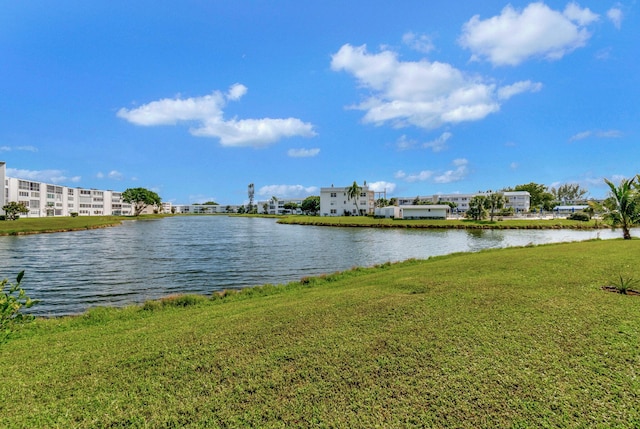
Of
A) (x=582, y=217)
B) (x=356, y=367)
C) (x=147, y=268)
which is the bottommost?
(x=147, y=268)

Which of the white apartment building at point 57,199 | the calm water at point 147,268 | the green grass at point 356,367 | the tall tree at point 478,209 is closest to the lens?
the green grass at point 356,367

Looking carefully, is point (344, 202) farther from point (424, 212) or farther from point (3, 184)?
point (3, 184)

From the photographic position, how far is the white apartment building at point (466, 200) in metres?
124

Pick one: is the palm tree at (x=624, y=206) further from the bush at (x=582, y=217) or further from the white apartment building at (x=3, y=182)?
the white apartment building at (x=3, y=182)

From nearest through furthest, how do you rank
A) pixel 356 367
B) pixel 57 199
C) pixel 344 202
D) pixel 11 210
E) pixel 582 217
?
pixel 356 367 < pixel 11 210 < pixel 582 217 < pixel 57 199 < pixel 344 202

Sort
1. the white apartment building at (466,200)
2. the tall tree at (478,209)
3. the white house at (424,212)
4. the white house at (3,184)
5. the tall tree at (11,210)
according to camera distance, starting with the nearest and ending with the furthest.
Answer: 1. the tall tree at (11,210)
2. the white house at (3,184)
3. the tall tree at (478,209)
4. the white house at (424,212)
5. the white apartment building at (466,200)

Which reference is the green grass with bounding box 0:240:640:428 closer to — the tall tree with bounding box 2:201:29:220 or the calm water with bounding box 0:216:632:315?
the calm water with bounding box 0:216:632:315

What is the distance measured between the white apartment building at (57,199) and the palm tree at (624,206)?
105654 mm

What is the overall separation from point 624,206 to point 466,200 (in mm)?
134982

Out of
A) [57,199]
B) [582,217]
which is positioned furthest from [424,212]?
[57,199]

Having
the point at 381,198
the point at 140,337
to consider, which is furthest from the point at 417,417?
the point at 381,198

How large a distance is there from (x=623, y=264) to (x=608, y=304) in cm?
642

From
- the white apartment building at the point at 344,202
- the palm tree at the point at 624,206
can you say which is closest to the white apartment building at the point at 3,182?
the white apartment building at the point at 344,202

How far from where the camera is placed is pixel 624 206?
24.0 m
